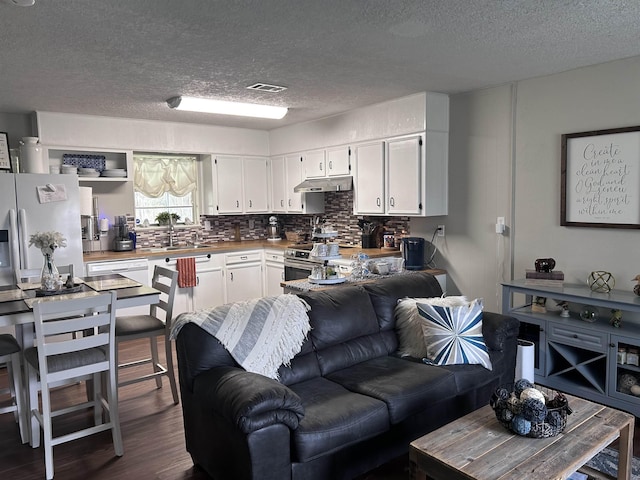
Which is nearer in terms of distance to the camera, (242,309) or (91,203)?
(242,309)

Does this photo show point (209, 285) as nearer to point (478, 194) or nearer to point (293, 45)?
point (478, 194)

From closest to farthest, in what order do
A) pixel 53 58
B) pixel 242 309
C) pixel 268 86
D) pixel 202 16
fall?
pixel 202 16 → pixel 242 309 → pixel 53 58 → pixel 268 86

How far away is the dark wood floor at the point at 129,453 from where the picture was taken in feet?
8.77

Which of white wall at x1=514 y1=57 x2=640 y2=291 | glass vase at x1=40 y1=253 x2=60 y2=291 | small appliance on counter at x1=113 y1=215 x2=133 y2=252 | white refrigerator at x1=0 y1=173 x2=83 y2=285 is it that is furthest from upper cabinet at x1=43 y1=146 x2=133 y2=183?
white wall at x1=514 y1=57 x2=640 y2=291

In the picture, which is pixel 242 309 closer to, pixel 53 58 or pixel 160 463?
pixel 160 463

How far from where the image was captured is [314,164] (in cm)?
583

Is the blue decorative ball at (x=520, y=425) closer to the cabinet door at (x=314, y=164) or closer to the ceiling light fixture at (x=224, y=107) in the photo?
the ceiling light fixture at (x=224, y=107)

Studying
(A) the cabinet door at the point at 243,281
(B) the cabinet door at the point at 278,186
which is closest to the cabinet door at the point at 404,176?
(B) the cabinet door at the point at 278,186

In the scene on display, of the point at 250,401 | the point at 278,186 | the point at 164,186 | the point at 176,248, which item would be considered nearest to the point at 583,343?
the point at 250,401

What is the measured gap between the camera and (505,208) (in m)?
4.31

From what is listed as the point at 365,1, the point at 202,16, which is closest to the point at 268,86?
the point at 202,16

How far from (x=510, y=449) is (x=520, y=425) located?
0.43ft

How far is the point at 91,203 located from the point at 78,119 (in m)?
0.91

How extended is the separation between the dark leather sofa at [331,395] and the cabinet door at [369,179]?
5.50 ft
